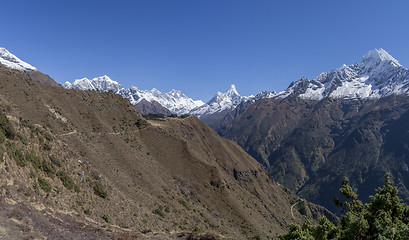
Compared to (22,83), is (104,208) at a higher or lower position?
lower

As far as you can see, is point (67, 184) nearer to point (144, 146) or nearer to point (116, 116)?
point (144, 146)

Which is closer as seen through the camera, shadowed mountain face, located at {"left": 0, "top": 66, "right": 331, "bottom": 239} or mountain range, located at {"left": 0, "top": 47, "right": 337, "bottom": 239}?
mountain range, located at {"left": 0, "top": 47, "right": 337, "bottom": 239}

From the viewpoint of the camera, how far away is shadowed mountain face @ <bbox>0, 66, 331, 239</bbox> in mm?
31875

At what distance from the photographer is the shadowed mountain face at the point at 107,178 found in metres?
31.9

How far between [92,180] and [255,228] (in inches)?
2580

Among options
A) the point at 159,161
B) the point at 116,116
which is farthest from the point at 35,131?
the point at 116,116

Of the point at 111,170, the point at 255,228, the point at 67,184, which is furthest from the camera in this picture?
the point at 255,228

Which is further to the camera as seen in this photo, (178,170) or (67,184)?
(178,170)

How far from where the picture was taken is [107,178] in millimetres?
62812

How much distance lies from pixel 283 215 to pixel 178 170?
73883 mm

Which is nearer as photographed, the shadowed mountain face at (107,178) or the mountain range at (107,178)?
the mountain range at (107,178)

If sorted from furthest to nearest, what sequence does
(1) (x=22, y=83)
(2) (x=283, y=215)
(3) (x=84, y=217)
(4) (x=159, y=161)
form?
(2) (x=283, y=215) < (4) (x=159, y=161) < (1) (x=22, y=83) < (3) (x=84, y=217)

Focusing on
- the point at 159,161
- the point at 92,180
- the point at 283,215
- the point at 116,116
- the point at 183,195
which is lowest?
the point at 283,215

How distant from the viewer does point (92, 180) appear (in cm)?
5162
